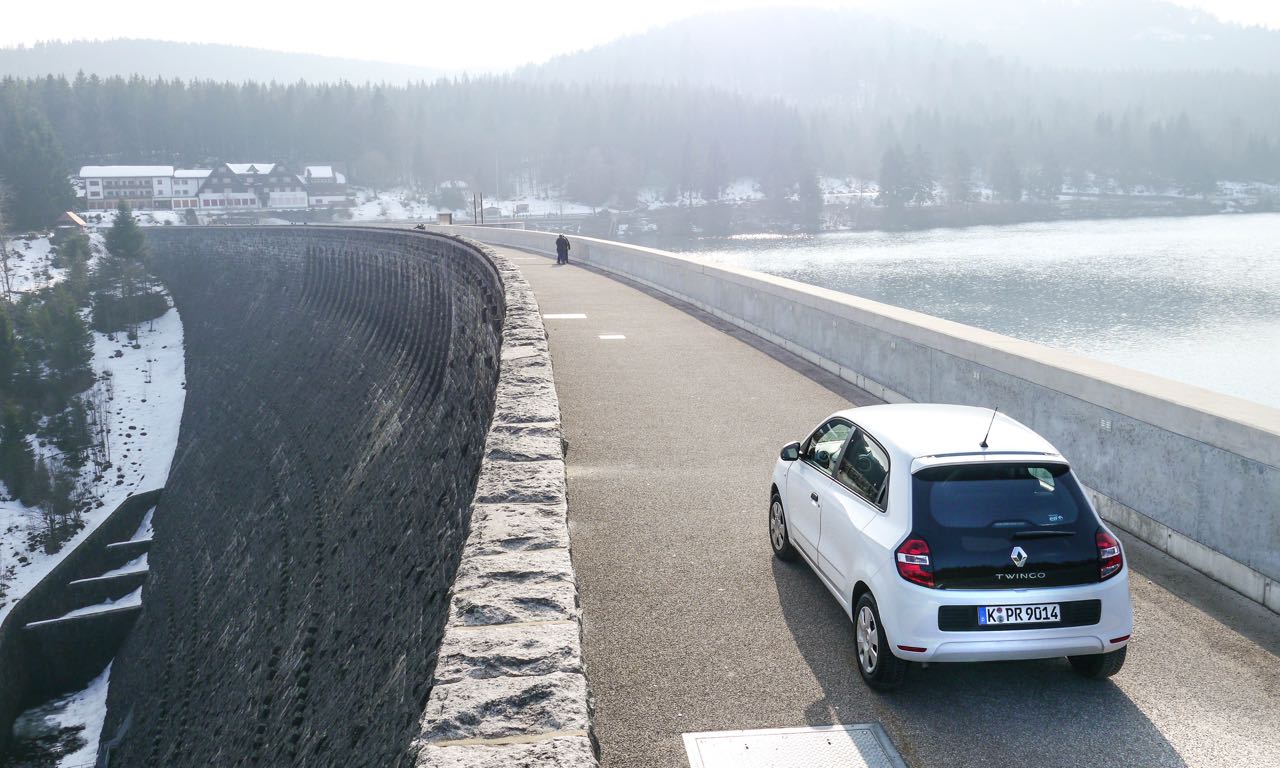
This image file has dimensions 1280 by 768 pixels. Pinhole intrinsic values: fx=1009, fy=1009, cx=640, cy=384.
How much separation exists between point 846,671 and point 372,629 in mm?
10594

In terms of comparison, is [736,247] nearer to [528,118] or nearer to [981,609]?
[981,609]

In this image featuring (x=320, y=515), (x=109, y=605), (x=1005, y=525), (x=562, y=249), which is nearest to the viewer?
(x=1005, y=525)

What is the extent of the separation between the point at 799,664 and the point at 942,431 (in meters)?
1.48

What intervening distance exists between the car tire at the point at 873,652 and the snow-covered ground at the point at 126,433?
159 feet

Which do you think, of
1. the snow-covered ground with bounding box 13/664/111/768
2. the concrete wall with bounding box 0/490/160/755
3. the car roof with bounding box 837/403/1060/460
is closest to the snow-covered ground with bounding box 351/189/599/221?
the concrete wall with bounding box 0/490/160/755

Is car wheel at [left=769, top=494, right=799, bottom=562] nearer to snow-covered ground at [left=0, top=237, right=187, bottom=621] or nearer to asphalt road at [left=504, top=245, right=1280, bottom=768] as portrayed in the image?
asphalt road at [left=504, top=245, right=1280, bottom=768]

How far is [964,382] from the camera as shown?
388 inches

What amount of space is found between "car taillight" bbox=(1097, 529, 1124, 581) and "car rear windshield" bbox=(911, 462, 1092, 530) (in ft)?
0.41

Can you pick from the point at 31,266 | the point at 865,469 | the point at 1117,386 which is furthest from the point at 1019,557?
the point at 31,266

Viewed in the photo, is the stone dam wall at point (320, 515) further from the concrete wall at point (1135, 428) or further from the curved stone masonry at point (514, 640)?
the concrete wall at point (1135, 428)

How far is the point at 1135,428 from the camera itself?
276 inches

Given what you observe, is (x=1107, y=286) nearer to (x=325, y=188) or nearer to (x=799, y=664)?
(x=799, y=664)

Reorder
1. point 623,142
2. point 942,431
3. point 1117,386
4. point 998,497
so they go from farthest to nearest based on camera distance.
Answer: point 623,142, point 1117,386, point 942,431, point 998,497

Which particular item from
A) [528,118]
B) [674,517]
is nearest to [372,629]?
[674,517]
